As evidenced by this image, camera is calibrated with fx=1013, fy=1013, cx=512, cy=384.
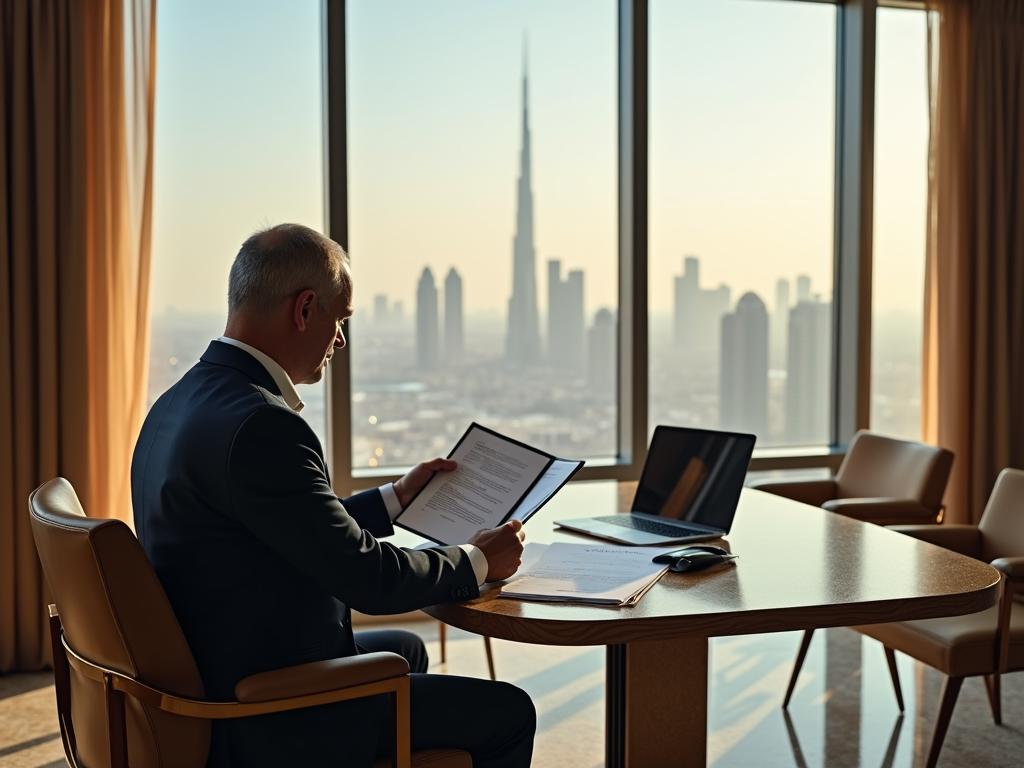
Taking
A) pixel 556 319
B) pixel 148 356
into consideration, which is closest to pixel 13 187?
pixel 148 356

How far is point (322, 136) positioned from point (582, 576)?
8.69 feet

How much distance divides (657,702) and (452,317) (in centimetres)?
234

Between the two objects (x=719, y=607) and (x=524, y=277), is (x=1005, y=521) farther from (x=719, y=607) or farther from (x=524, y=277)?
(x=524, y=277)

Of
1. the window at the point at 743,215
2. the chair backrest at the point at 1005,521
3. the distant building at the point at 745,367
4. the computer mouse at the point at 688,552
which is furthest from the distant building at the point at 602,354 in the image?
the computer mouse at the point at 688,552

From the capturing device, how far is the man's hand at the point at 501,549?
1.81 m

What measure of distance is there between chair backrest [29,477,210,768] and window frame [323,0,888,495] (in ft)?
7.86

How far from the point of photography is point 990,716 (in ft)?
10.3

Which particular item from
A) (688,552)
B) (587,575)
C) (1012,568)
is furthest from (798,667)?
(587,575)

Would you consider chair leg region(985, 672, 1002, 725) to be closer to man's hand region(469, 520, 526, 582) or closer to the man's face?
man's hand region(469, 520, 526, 582)

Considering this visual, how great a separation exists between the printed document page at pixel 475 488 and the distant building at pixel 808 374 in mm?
2835

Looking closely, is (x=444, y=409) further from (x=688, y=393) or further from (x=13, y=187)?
(x=13, y=187)

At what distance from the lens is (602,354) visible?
4.41m

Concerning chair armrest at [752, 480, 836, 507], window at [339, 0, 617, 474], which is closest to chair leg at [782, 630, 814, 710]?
chair armrest at [752, 480, 836, 507]

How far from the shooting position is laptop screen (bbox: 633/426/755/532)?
2.29 metres
